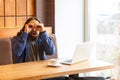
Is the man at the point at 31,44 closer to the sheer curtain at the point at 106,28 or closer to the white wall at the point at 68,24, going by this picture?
the white wall at the point at 68,24

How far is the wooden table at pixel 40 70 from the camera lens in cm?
181

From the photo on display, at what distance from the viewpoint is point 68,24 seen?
12.4 ft

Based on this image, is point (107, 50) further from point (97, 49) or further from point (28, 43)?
point (28, 43)

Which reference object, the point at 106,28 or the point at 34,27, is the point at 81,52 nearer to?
the point at 34,27

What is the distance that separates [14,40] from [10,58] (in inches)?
7.7

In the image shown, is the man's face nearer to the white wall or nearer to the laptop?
the laptop

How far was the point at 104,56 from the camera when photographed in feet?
12.2

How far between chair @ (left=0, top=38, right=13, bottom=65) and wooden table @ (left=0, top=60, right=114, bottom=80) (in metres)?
0.27

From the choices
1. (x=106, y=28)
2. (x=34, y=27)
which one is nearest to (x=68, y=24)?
(x=106, y=28)

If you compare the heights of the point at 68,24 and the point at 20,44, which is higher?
the point at 68,24

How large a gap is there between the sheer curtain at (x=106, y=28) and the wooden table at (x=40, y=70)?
4.20 ft

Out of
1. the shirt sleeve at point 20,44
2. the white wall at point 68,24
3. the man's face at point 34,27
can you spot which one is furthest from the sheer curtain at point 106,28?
the shirt sleeve at point 20,44

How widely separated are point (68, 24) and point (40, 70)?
6.18 ft

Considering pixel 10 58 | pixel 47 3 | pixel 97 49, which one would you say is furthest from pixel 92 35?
pixel 10 58
